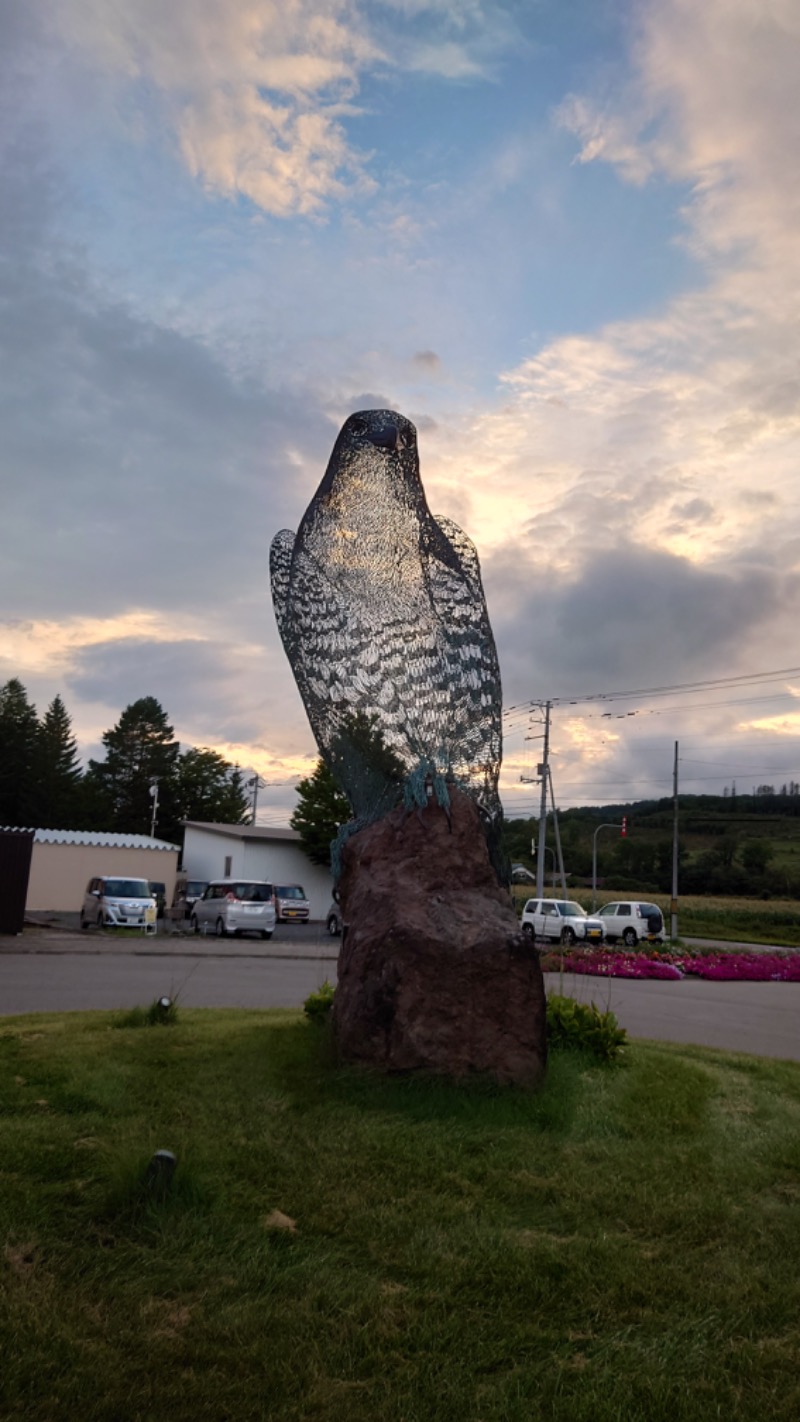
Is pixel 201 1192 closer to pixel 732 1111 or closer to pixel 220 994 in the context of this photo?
pixel 732 1111

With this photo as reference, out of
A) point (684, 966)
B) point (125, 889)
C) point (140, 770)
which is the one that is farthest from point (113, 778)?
point (684, 966)

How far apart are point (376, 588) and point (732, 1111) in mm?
4122

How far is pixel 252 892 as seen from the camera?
1033 inches

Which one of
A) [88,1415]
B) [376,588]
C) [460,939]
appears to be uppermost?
[376,588]

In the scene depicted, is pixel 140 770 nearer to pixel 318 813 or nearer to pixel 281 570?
pixel 318 813

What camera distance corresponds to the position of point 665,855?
73625 millimetres

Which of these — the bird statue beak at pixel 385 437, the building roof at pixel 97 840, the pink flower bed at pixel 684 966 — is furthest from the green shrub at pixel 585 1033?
the building roof at pixel 97 840

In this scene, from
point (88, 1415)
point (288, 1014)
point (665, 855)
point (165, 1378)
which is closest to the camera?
point (88, 1415)

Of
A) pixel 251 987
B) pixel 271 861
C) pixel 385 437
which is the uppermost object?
pixel 385 437

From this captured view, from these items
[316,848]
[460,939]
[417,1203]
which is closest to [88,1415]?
[417,1203]

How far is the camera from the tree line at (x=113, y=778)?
195 ft

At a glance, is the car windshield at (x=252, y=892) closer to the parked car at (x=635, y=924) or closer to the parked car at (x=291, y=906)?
the parked car at (x=291, y=906)

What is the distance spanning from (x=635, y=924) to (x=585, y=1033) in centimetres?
2396

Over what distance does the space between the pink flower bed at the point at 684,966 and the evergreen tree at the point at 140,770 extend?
151 ft
